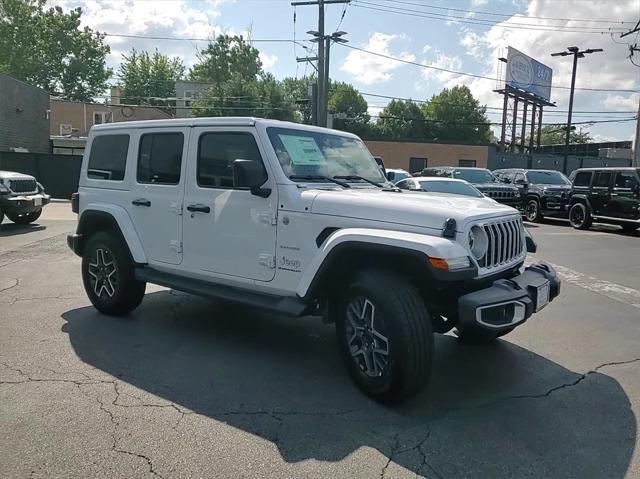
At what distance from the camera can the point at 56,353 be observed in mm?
4656

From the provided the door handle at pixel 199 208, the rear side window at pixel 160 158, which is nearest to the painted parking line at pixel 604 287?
the door handle at pixel 199 208

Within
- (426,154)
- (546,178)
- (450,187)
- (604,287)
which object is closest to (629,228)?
(546,178)

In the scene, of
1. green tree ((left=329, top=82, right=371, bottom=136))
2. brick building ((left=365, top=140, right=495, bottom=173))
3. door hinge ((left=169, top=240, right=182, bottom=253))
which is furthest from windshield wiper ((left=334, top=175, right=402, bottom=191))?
green tree ((left=329, top=82, right=371, bottom=136))

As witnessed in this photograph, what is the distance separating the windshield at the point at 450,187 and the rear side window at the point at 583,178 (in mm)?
4500

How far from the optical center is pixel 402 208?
12.4 ft

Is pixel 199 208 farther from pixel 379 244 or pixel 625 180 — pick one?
pixel 625 180

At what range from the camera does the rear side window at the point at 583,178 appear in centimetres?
1611

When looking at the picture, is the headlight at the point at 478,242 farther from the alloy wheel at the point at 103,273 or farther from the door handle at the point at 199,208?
the alloy wheel at the point at 103,273

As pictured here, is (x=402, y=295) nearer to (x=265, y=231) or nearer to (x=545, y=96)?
(x=265, y=231)

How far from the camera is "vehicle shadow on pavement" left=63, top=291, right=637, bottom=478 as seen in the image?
10.3ft

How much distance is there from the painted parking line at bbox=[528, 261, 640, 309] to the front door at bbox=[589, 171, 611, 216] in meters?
7.38

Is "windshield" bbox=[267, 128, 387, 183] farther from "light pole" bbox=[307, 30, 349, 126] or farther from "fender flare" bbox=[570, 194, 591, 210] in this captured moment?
"light pole" bbox=[307, 30, 349, 126]

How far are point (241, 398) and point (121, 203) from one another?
2798 millimetres

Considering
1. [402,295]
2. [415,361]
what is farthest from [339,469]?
[402,295]
